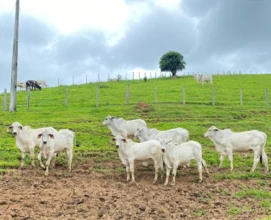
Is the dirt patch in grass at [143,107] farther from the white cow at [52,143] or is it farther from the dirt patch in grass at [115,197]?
the dirt patch in grass at [115,197]

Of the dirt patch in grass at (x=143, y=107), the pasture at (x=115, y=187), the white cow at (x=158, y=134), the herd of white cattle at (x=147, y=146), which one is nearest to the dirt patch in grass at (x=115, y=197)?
the pasture at (x=115, y=187)

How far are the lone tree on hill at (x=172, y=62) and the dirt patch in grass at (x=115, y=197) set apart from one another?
56046 mm

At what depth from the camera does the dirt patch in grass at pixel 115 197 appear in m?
8.73

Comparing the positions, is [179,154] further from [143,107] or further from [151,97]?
[151,97]

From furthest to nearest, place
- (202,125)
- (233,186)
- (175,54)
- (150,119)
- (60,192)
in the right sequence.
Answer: (175,54) < (150,119) < (202,125) < (233,186) < (60,192)

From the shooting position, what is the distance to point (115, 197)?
32.8 ft

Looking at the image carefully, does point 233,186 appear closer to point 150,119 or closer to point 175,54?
point 150,119

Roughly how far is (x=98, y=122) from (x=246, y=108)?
13977mm

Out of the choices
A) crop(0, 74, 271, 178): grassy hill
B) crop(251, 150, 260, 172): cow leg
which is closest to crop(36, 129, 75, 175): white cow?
crop(0, 74, 271, 178): grassy hill

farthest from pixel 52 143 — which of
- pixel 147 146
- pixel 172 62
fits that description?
pixel 172 62

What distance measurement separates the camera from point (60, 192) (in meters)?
9.99

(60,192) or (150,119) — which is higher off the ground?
(150,119)

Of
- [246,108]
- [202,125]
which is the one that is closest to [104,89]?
[246,108]

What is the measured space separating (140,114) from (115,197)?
55.6 ft
